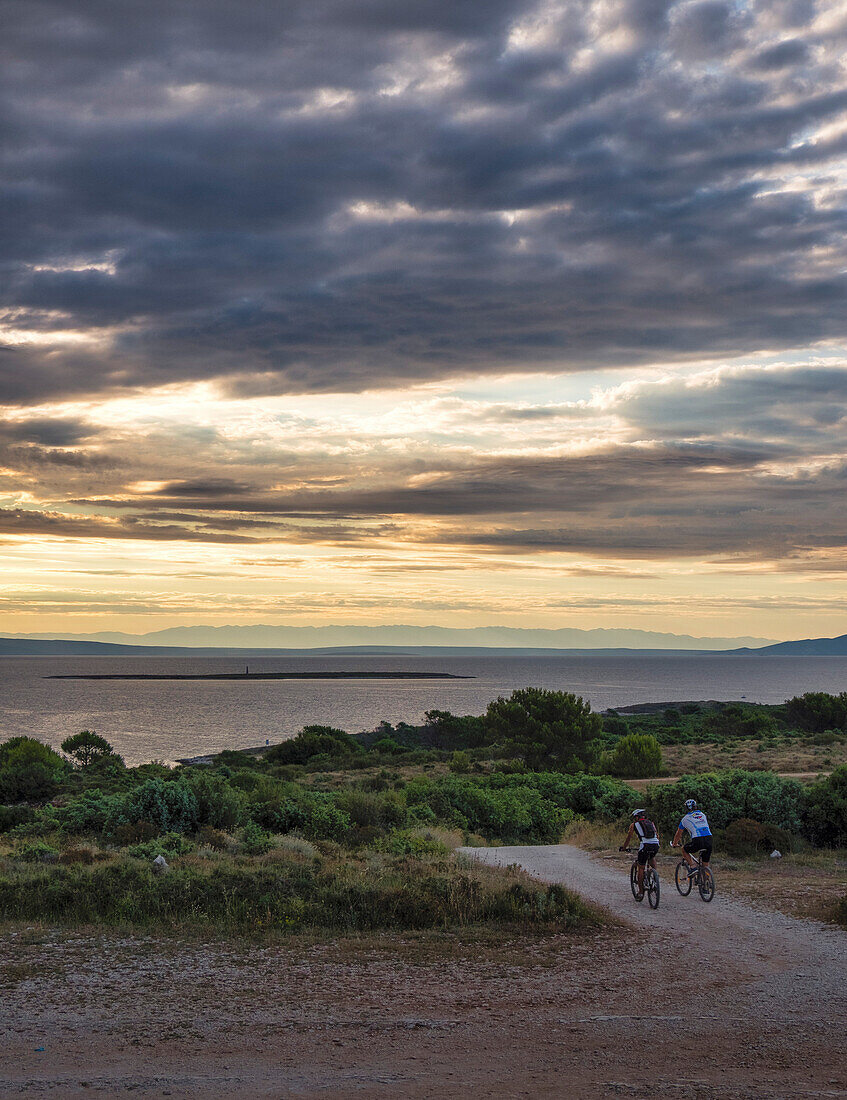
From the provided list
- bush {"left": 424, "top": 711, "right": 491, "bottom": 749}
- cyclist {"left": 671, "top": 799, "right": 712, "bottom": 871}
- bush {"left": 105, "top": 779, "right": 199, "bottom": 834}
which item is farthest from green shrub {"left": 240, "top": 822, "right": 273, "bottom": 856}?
bush {"left": 424, "top": 711, "right": 491, "bottom": 749}

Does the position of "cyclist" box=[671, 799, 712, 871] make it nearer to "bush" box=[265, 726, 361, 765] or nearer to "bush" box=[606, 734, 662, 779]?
"bush" box=[606, 734, 662, 779]

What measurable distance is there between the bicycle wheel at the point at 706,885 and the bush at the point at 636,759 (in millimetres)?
34846

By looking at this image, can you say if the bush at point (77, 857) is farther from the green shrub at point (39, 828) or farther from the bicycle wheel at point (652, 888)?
the bicycle wheel at point (652, 888)

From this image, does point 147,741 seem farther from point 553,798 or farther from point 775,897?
point 775,897

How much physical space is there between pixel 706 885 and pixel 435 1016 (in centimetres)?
763

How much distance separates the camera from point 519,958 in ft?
37.7

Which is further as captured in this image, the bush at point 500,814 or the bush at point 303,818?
the bush at point 500,814

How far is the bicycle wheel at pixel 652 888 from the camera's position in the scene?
14672 millimetres

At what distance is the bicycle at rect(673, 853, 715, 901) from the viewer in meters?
15.2

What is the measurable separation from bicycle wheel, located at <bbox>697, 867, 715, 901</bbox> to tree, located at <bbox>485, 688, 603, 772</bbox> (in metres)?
36.9

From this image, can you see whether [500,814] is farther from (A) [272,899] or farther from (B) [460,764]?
(B) [460,764]

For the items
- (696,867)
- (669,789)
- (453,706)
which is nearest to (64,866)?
(696,867)

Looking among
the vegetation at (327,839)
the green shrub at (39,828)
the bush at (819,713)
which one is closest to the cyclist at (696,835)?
the vegetation at (327,839)

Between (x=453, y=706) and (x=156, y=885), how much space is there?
148 m
